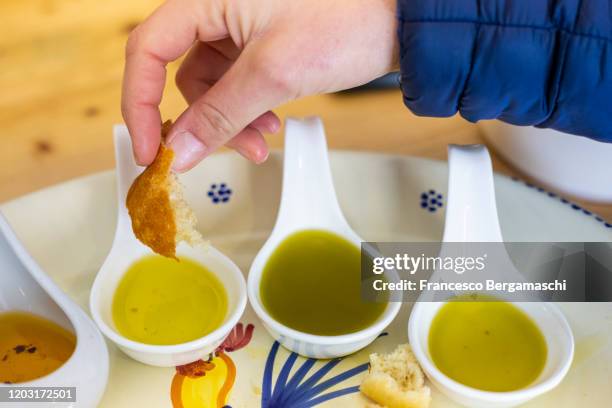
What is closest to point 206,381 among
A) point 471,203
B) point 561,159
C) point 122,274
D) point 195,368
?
point 195,368

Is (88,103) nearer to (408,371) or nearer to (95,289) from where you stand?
(95,289)

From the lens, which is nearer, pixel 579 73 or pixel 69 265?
pixel 579 73

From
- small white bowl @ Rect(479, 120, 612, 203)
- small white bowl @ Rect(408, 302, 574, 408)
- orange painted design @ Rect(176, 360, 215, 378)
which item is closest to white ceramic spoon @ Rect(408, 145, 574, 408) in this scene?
small white bowl @ Rect(408, 302, 574, 408)

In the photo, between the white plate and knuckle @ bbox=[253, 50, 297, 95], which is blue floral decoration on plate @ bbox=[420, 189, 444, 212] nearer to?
the white plate

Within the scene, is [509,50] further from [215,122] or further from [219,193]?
[219,193]

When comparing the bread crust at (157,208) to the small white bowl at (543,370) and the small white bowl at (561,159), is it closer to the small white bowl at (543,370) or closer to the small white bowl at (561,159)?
the small white bowl at (543,370)

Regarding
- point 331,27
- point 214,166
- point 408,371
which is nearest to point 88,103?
point 214,166
